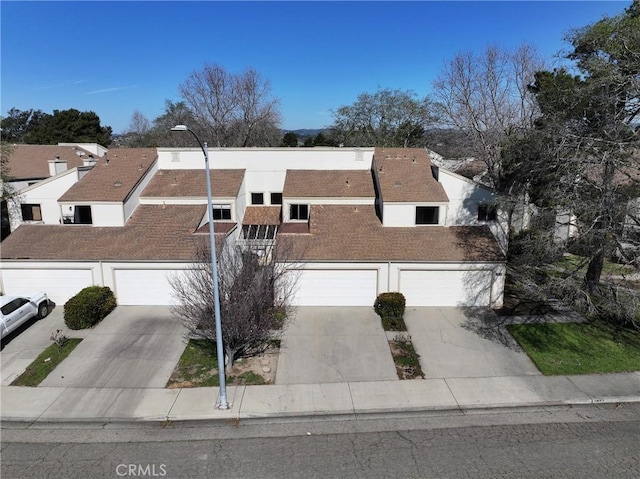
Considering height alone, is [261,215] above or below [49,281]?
above

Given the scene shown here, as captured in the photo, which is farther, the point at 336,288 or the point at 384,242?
the point at 384,242

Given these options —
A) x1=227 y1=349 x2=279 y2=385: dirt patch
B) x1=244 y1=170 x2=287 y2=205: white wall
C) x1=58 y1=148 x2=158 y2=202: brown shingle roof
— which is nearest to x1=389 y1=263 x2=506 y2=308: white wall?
x1=227 y1=349 x2=279 y2=385: dirt patch

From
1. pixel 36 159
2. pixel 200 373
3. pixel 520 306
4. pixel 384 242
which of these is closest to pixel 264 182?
pixel 384 242

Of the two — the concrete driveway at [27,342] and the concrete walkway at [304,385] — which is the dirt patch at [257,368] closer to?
the concrete walkway at [304,385]

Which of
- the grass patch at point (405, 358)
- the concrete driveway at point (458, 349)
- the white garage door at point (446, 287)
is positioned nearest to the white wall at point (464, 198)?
the white garage door at point (446, 287)

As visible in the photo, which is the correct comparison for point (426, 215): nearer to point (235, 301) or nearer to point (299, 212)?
point (299, 212)

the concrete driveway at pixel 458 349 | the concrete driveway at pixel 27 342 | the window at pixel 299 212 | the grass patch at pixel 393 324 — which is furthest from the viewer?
the window at pixel 299 212

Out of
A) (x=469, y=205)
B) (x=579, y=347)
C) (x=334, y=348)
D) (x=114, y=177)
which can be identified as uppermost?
(x=114, y=177)
